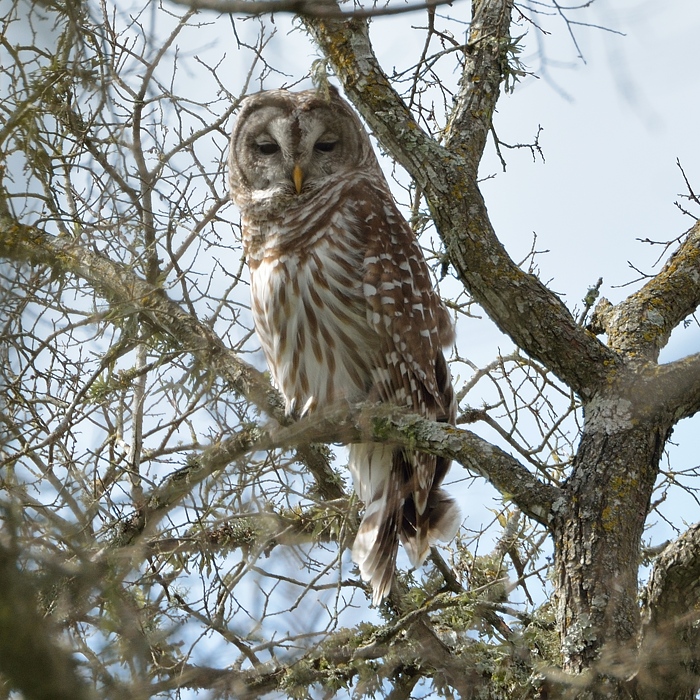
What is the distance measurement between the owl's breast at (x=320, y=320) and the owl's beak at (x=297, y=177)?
1.31 feet

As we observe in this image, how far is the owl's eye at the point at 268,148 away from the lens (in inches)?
195

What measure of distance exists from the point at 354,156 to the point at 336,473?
5.88 ft

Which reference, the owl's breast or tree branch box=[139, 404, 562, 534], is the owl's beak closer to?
the owl's breast

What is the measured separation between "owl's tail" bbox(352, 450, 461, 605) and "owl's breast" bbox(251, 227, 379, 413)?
0.48 meters

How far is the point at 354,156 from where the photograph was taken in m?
5.03

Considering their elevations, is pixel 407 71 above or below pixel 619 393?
above

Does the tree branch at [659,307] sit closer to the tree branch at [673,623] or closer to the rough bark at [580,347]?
the rough bark at [580,347]

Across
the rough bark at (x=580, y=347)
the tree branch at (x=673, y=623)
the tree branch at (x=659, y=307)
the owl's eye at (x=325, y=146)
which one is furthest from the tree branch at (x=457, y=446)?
the owl's eye at (x=325, y=146)

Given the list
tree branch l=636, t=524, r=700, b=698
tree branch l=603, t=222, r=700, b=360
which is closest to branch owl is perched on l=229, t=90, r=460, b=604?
tree branch l=603, t=222, r=700, b=360

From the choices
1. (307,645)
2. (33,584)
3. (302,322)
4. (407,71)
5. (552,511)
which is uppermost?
(407,71)

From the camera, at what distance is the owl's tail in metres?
4.13

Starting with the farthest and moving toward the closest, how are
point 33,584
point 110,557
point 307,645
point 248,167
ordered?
1. point 248,167
2. point 307,645
3. point 110,557
4. point 33,584

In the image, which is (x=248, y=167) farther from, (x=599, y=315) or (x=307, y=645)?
(x=307, y=645)

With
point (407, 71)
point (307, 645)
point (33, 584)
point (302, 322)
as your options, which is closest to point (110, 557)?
point (33, 584)
